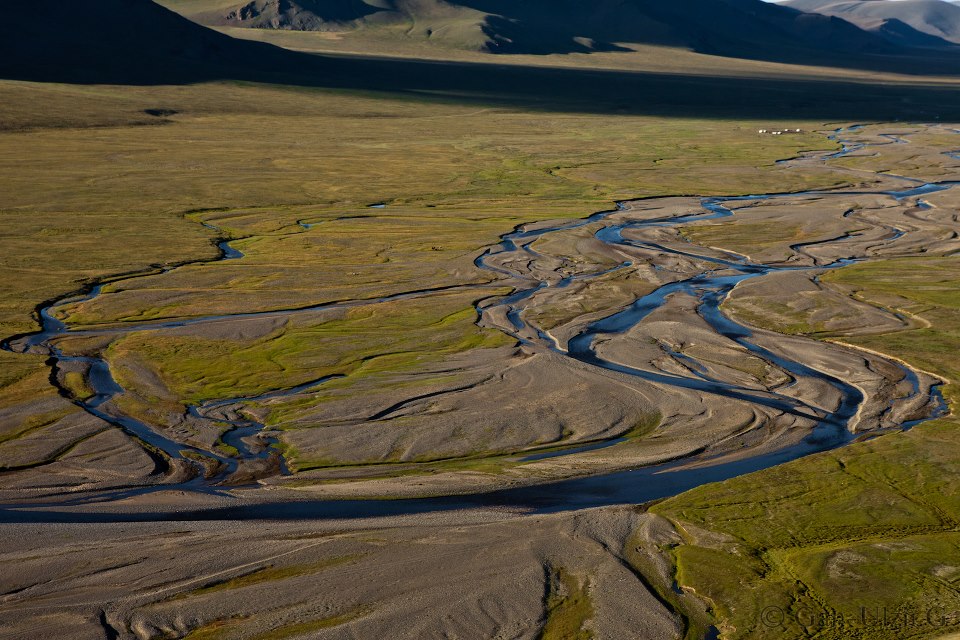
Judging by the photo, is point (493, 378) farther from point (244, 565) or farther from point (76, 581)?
point (76, 581)

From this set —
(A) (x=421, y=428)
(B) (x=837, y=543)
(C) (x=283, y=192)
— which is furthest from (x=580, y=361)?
(C) (x=283, y=192)

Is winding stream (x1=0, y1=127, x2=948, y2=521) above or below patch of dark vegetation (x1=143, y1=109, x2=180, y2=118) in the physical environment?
below

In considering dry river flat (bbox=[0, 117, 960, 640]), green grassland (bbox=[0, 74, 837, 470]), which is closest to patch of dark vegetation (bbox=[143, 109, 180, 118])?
green grassland (bbox=[0, 74, 837, 470])

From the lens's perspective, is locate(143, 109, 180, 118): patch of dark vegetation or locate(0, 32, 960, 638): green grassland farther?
locate(143, 109, 180, 118): patch of dark vegetation

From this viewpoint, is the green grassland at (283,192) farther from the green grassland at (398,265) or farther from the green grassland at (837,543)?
the green grassland at (837,543)

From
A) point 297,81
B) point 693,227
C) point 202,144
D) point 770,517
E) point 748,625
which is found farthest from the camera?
point 297,81

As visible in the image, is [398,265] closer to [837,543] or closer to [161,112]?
[837,543]

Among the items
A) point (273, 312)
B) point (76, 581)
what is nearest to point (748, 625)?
point (76, 581)

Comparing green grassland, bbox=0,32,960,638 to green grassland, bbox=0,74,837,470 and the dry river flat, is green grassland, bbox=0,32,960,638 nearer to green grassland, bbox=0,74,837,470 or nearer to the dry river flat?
green grassland, bbox=0,74,837,470

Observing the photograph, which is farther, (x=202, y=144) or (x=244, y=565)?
(x=202, y=144)

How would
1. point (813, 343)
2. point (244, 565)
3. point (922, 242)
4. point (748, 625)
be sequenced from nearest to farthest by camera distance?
point (748, 625), point (244, 565), point (813, 343), point (922, 242)
